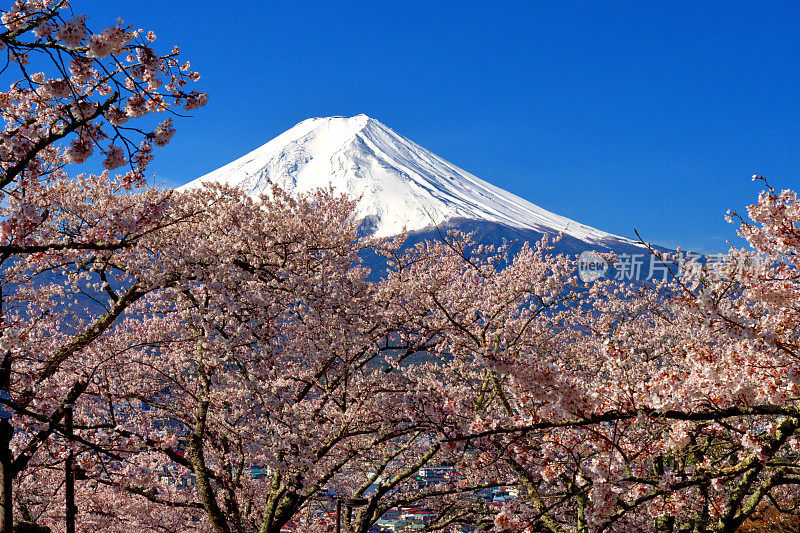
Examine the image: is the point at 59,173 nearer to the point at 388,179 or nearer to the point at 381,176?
the point at 381,176

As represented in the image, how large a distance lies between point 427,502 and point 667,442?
→ 8224 millimetres

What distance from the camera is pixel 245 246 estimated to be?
856 centimetres

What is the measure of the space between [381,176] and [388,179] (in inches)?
113

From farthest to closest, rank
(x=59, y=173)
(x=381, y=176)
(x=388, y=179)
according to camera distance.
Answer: (x=388, y=179) → (x=381, y=176) → (x=59, y=173)

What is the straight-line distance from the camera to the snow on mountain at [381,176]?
109812mm

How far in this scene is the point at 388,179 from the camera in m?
130

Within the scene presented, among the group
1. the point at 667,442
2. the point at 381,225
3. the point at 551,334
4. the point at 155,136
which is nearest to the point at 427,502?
the point at 551,334

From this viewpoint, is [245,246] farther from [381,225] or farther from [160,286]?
[381,225]

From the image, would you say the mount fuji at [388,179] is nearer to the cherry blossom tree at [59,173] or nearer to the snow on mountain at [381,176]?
the snow on mountain at [381,176]

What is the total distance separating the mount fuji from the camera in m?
110

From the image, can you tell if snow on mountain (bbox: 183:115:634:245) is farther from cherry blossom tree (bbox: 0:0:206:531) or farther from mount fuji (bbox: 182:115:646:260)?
cherry blossom tree (bbox: 0:0:206:531)

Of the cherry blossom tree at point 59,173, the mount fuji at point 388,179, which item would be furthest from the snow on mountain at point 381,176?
the cherry blossom tree at point 59,173

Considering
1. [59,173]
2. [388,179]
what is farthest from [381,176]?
[59,173]

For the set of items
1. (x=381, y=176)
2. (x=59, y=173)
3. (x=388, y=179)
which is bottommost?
(x=59, y=173)
